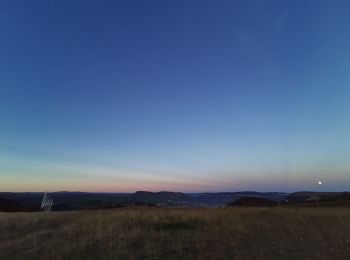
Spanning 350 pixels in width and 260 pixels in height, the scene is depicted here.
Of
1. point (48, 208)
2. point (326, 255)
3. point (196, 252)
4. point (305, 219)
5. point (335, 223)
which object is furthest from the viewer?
point (48, 208)

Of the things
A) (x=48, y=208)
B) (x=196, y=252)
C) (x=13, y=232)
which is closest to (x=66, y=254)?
(x=196, y=252)

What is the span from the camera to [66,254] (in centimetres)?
1642

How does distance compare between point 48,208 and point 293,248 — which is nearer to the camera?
point 293,248

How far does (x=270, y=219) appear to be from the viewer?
25562 mm

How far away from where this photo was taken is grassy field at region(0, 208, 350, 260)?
15656mm

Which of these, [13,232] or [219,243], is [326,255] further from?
[13,232]

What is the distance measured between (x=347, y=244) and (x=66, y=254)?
1121 cm

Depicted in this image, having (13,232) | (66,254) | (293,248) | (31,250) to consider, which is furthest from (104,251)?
(13,232)

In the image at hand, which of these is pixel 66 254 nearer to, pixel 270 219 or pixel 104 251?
pixel 104 251

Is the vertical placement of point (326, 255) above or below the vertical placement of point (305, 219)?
below

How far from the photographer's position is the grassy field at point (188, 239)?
51.4ft

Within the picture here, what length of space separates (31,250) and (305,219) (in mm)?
15955

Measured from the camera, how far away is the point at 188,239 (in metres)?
18.5

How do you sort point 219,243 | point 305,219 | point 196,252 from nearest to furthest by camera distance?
point 196,252 → point 219,243 → point 305,219
